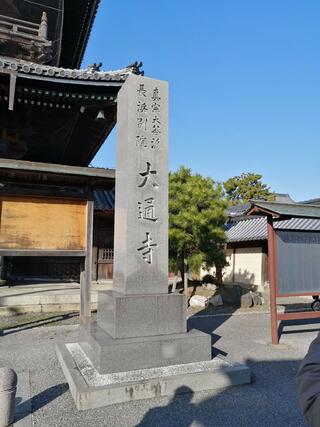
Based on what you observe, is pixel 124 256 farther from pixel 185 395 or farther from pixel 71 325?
pixel 71 325

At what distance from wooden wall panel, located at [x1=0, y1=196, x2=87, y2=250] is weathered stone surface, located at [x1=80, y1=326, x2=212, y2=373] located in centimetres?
275

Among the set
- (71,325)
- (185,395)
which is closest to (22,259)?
(71,325)

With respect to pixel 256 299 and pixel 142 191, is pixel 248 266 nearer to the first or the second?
pixel 256 299

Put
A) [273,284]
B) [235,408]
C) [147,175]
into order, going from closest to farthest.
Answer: [235,408] → [147,175] → [273,284]

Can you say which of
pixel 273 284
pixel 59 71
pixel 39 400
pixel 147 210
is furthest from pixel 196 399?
pixel 59 71

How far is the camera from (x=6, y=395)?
10.8 feet

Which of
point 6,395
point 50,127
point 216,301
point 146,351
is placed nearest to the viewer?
point 6,395

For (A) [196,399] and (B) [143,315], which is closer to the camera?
(A) [196,399]

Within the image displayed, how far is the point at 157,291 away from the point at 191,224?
19.6 ft

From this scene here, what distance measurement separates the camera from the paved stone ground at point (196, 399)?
352 cm

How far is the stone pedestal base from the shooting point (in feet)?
12.5

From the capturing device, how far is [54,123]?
8984 mm

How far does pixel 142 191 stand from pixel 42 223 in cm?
287

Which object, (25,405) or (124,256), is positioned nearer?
(25,405)
